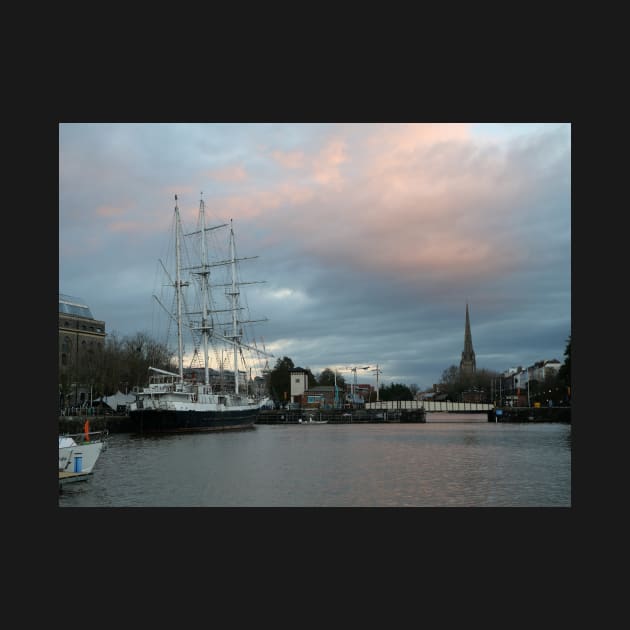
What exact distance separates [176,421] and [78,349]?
32.0 metres

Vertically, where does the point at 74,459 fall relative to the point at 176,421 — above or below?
above

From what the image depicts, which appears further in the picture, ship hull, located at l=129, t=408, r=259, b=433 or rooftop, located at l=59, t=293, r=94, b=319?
rooftop, located at l=59, t=293, r=94, b=319

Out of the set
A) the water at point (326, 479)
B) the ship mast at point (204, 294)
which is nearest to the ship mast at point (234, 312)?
the ship mast at point (204, 294)

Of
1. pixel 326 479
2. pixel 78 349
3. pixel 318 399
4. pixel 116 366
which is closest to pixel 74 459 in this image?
pixel 326 479

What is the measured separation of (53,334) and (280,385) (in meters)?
143

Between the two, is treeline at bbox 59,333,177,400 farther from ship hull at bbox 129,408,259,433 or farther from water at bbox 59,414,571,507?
water at bbox 59,414,571,507

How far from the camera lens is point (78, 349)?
94.4 metres

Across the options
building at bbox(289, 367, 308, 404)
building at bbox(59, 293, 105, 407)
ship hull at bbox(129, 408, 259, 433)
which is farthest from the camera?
building at bbox(289, 367, 308, 404)

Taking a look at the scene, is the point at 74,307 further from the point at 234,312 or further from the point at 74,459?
the point at 74,459

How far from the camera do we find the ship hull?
220ft

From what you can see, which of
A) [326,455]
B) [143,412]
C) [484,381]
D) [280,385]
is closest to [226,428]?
[143,412]

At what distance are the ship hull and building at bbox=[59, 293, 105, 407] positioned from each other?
7.77 m

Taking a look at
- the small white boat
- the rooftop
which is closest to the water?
the small white boat

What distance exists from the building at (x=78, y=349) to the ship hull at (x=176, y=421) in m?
7.77
